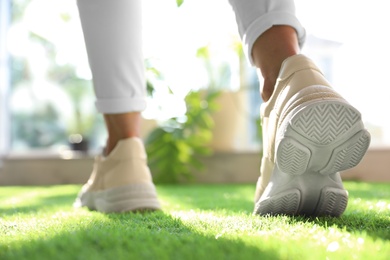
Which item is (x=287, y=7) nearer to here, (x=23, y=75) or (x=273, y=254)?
(x=273, y=254)

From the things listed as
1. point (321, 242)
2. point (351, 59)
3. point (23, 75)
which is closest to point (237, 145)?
point (351, 59)

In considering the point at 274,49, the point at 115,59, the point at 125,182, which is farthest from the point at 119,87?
the point at 274,49

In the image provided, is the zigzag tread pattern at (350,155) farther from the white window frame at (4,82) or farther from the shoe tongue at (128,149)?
the white window frame at (4,82)

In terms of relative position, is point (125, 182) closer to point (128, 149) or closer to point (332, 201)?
point (128, 149)

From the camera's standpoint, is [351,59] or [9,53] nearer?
[351,59]

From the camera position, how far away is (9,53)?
3.89 meters

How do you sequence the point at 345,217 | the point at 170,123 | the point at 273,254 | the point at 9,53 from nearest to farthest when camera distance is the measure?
the point at 273,254 < the point at 345,217 < the point at 170,123 < the point at 9,53

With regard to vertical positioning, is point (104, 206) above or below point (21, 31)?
below

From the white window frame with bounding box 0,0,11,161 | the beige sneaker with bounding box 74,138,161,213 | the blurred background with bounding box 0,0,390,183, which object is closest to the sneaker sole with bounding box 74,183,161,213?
the beige sneaker with bounding box 74,138,161,213

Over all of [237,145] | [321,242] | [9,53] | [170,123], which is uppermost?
[9,53]

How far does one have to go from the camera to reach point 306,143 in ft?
2.48

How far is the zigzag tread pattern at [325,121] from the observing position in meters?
0.74

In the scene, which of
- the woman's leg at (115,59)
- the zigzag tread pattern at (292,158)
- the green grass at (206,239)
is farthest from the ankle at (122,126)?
the zigzag tread pattern at (292,158)

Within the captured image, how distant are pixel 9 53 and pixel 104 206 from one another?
3.13m
